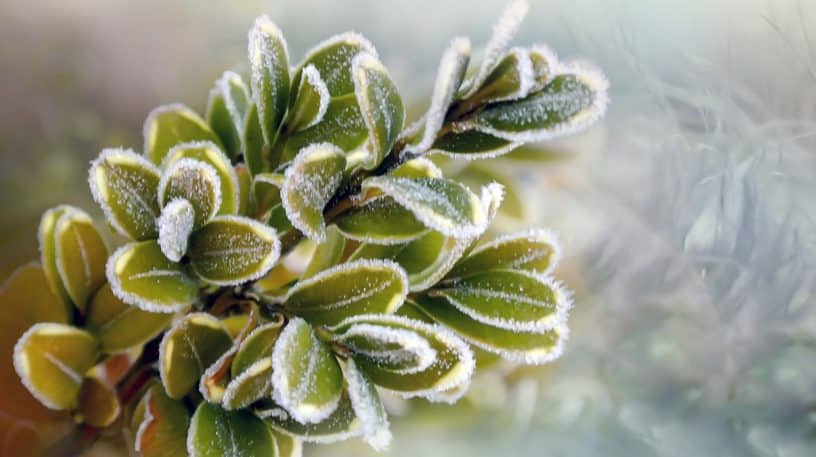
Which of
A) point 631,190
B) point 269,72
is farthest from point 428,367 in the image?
point 631,190

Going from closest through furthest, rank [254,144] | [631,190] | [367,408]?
[367,408] → [254,144] → [631,190]

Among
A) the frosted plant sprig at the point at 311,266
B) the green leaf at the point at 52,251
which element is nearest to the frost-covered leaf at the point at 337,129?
the frosted plant sprig at the point at 311,266

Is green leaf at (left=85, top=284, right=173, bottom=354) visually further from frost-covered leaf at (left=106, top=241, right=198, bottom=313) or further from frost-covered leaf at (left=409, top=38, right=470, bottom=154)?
frost-covered leaf at (left=409, top=38, right=470, bottom=154)

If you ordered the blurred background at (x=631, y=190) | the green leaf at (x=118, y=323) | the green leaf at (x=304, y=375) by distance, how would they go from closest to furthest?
1. the green leaf at (x=304, y=375)
2. the green leaf at (x=118, y=323)
3. the blurred background at (x=631, y=190)

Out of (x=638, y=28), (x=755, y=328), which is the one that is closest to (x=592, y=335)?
(x=755, y=328)

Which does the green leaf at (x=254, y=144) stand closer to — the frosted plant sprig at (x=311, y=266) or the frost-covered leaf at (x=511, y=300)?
the frosted plant sprig at (x=311, y=266)

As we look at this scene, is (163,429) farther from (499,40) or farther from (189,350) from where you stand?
(499,40)
